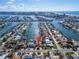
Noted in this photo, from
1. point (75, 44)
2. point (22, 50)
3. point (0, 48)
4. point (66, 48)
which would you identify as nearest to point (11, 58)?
point (22, 50)

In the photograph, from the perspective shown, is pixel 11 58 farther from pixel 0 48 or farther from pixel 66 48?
pixel 66 48

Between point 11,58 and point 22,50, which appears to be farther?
point 22,50

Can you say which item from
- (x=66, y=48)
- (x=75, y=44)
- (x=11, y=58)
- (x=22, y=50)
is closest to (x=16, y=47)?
(x=22, y=50)

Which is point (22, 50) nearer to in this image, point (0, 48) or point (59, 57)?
point (0, 48)

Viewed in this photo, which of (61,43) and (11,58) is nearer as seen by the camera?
(11,58)

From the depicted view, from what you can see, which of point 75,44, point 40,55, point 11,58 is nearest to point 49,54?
point 40,55

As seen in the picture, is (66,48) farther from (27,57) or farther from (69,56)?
(27,57)

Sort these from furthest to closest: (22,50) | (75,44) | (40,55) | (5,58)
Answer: (75,44) < (22,50) < (40,55) < (5,58)

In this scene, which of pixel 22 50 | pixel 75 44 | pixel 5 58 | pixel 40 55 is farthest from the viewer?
pixel 75 44
